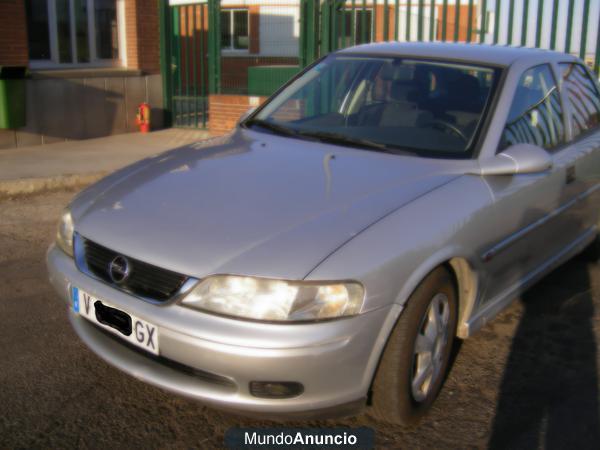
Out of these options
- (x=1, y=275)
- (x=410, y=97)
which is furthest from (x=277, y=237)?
(x=1, y=275)

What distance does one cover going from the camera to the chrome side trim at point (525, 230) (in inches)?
132

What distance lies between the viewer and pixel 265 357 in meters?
2.51

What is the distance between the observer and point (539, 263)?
13.3 ft

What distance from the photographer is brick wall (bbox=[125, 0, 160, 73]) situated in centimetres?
1162

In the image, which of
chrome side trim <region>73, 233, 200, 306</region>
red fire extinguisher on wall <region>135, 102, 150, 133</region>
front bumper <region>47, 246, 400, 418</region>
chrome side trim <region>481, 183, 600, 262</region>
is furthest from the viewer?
red fire extinguisher on wall <region>135, 102, 150, 133</region>

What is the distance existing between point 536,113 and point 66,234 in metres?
2.73

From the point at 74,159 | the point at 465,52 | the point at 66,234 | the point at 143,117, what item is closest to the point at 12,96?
the point at 74,159

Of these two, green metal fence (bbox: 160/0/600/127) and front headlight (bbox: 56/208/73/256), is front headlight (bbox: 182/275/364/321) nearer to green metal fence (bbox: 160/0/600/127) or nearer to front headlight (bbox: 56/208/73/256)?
front headlight (bbox: 56/208/73/256)

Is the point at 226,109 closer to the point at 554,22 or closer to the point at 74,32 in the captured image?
the point at 74,32

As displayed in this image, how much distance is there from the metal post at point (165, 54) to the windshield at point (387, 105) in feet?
26.1

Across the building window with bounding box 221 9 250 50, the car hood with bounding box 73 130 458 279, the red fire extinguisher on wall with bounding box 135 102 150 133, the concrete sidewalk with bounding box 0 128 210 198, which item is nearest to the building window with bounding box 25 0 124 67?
the red fire extinguisher on wall with bounding box 135 102 150 133

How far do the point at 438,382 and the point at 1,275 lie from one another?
3209 millimetres

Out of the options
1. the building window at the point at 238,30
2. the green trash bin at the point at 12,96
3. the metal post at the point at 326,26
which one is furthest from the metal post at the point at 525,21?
the building window at the point at 238,30

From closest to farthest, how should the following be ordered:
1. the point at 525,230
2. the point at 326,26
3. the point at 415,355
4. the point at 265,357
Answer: the point at 265,357
the point at 415,355
the point at 525,230
the point at 326,26
